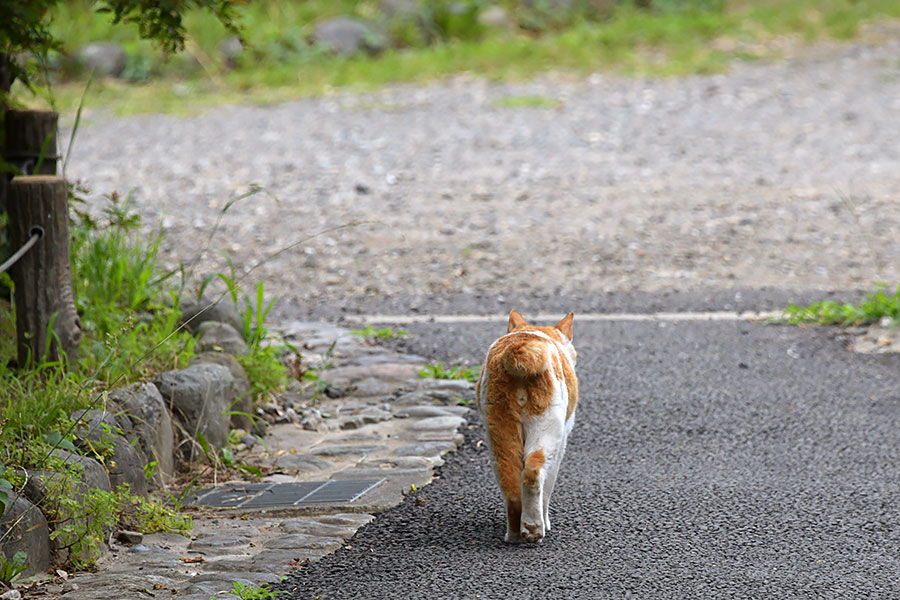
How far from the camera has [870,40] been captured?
15.7m

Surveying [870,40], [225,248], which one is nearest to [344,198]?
[225,248]

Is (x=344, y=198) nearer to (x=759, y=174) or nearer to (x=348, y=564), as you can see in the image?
(x=759, y=174)

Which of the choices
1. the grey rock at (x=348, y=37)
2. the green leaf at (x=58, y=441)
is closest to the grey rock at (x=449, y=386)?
the green leaf at (x=58, y=441)

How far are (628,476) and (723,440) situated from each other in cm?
71

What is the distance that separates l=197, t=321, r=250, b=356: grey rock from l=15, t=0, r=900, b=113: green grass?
8.79m

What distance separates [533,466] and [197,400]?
181 centimetres

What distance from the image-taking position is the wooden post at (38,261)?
507 centimetres

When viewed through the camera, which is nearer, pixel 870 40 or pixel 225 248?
pixel 225 248

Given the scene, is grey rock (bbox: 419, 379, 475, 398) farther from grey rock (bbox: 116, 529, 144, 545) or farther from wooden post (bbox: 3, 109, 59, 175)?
wooden post (bbox: 3, 109, 59, 175)

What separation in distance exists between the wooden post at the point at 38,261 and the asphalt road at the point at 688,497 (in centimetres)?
191

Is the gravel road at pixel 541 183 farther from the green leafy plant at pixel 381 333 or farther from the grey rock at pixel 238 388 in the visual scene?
the grey rock at pixel 238 388

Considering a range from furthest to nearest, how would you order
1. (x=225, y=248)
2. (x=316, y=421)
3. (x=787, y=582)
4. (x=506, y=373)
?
(x=225, y=248) < (x=316, y=421) < (x=506, y=373) < (x=787, y=582)

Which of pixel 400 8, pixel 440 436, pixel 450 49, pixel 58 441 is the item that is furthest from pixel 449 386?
pixel 400 8

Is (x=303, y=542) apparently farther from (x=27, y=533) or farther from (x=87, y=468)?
(x=27, y=533)
